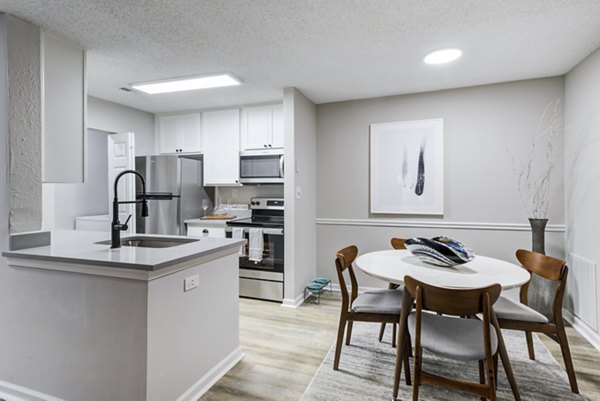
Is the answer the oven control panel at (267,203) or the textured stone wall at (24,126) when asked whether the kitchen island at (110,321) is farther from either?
the oven control panel at (267,203)

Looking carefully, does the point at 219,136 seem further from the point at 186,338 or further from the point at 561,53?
the point at 561,53

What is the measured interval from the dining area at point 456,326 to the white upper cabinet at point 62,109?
209 cm

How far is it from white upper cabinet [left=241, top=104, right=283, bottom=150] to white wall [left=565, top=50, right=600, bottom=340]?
289 cm

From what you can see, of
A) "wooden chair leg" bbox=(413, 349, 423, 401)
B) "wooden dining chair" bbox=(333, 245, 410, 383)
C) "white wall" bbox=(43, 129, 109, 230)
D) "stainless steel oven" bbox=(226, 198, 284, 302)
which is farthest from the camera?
"white wall" bbox=(43, 129, 109, 230)

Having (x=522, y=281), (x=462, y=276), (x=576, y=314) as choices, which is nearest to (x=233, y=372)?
(x=462, y=276)

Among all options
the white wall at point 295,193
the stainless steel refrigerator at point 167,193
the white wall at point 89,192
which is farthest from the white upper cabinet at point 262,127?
the white wall at point 89,192

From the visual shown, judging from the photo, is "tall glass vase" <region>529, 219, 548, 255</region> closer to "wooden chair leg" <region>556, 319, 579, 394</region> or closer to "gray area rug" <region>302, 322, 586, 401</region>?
"gray area rug" <region>302, 322, 586, 401</region>

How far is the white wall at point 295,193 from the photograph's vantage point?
3.37 metres

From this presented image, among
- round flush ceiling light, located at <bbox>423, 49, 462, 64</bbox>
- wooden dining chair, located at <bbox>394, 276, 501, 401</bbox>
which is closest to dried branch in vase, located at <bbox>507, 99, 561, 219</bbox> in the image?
round flush ceiling light, located at <bbox>423, 49, 462, 64</bbox>

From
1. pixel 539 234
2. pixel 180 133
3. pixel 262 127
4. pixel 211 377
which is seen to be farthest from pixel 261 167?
pixel 539 234

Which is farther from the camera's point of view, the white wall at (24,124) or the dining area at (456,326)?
the white wall at (24,124)

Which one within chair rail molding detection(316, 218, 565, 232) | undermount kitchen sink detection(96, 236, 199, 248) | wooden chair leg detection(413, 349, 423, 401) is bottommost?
wooden chair leg detection(413, 349, 423, 401)

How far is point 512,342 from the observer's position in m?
2.54

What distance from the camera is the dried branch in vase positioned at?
10.1 feet
